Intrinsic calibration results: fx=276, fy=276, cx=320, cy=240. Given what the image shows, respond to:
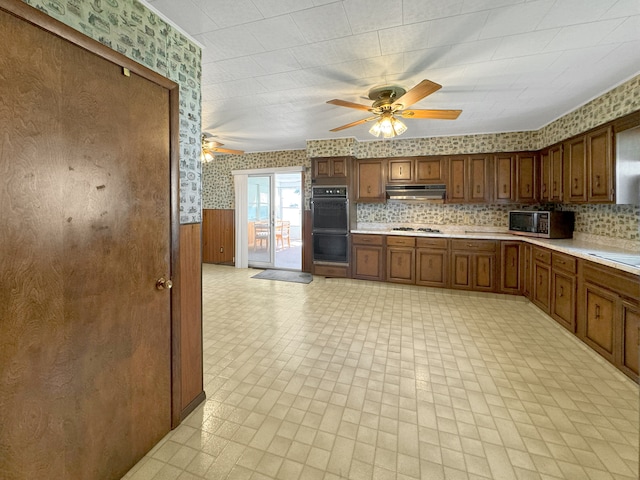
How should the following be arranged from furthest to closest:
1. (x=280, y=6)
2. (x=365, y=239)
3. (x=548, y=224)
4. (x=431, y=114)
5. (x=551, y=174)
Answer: (x=365, y=239) → (x=551, y=174) → (x=548, y=224) → (x=431, y=114) → (x=280, y=6)

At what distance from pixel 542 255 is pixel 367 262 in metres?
2.43

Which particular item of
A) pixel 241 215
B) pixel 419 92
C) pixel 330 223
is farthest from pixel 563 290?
pixel 241 215

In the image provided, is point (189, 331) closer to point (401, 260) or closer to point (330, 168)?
point (401, 260)

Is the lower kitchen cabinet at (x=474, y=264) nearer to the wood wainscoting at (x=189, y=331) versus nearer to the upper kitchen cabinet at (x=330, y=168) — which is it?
the upper kitchen cabinet at (x=330, y=168)

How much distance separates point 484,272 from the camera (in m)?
4.21

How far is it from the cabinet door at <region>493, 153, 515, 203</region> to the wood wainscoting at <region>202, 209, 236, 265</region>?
528 centimetres

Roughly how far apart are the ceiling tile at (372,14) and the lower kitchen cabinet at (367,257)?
3.27 m

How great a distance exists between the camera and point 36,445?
107 centimetres

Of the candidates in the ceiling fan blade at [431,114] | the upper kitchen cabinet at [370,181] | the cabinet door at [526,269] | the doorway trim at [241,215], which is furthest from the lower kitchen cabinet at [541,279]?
the doorway trim at [241,215]

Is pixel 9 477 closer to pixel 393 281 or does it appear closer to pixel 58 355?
pixel 58 355

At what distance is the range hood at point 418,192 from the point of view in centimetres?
470

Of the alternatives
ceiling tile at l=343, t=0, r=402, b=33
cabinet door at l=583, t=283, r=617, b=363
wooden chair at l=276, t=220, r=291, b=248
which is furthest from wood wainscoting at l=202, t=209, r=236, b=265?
cabinet door at l=583, t=283, r=617, b=363

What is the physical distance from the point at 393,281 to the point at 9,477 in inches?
174

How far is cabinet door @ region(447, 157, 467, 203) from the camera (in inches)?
181
